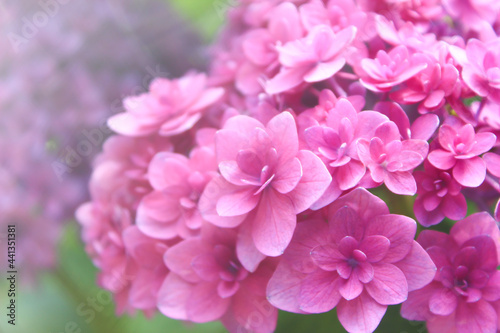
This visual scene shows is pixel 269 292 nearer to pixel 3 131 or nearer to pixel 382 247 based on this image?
pixel 382 247

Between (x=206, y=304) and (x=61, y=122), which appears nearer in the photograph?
(x=206, y=304)

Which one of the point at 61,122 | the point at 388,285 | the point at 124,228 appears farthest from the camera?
the point at 61,122

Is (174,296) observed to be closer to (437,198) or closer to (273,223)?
(273,223)

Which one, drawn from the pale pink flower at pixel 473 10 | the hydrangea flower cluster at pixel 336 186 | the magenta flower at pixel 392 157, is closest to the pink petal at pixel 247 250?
the hydrangea flower cluster at pixel 336 186

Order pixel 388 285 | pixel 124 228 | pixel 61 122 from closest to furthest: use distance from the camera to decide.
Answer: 1. pixel 388 285
2. pixel 124 228
3. pixel 61 122

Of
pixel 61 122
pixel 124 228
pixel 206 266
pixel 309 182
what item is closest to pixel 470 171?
pixel 309 182

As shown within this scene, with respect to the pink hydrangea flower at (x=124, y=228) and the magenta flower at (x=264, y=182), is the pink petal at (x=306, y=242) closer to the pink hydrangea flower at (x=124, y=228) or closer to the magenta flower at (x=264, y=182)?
the magenta flower at (x=264, y=182)

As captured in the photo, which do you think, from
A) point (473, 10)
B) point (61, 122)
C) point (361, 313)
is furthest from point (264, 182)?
point (61, 122)

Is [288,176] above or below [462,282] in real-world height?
above
